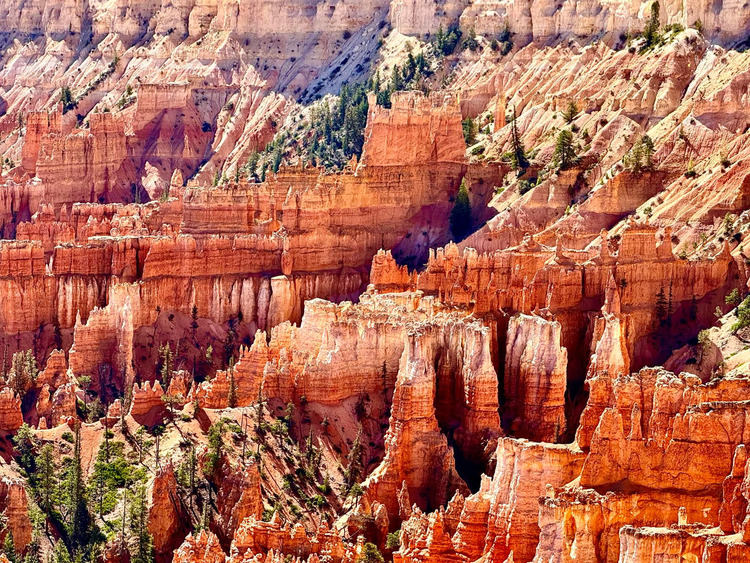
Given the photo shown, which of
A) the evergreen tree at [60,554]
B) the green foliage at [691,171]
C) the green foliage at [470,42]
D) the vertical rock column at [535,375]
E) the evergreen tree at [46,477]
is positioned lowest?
the evergreen tree at [60,554]

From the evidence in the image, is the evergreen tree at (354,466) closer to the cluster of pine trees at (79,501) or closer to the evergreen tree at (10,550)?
the cluster of pine trees at (79,501)

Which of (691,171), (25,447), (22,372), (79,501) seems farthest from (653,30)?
(79,501)

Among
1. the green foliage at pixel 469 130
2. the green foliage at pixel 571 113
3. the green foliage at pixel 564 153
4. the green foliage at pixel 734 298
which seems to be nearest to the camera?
the green foliage at pixel 734 298

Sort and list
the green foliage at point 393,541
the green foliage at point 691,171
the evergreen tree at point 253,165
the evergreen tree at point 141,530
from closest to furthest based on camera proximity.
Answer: the green foliage at point 393,541 < the evergreen tree at point 141,530 < the green foliage at point 691,171 < the evergreen tree at point 253,165

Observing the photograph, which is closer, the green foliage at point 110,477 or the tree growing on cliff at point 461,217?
the green foliage at point 110,477

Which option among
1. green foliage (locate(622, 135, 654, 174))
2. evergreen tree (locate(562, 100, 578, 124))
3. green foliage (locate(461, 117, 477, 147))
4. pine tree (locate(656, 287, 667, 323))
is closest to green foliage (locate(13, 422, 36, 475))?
pine tree (locate(656, 287, 667, 323))

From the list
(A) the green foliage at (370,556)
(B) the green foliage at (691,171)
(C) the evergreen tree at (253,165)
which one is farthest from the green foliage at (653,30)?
(A) the green foliage at (370,556)

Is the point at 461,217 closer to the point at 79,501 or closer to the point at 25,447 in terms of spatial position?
the point at 25,447
